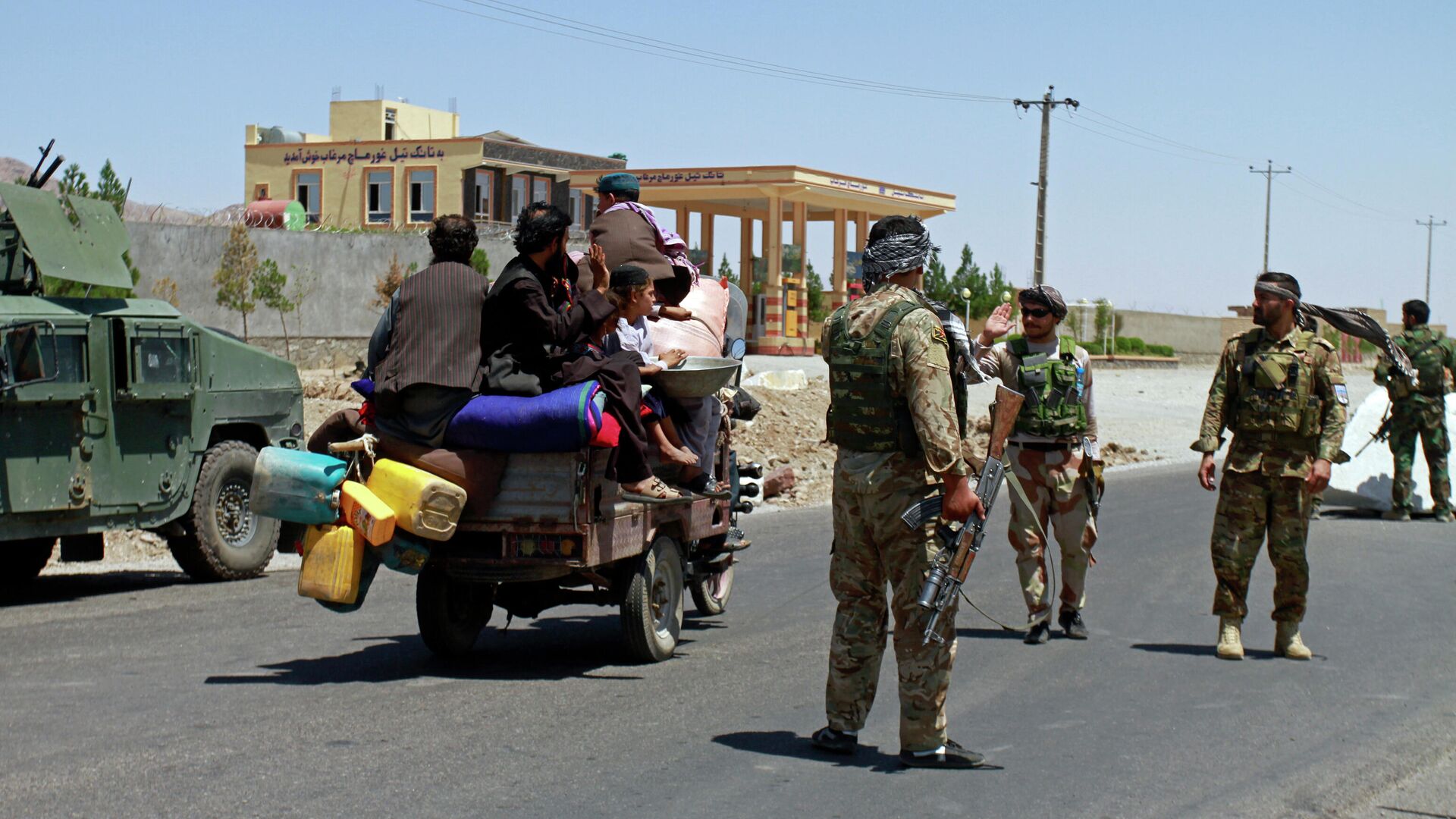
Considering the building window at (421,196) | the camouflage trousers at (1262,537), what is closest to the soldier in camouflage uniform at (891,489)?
the camouflage trousers at (1262,537)

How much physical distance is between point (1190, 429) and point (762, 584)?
2560cm

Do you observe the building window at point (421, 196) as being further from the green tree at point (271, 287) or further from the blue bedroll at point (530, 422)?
the blue bedroll at point (530, 422)

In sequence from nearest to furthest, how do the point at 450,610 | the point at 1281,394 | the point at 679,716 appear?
the point at 679,716 < the point at 450,610 < the point at 1281,394

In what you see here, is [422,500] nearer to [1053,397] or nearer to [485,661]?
[485,661]

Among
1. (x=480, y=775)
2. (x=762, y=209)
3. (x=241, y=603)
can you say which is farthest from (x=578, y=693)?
(x=762, y=209)

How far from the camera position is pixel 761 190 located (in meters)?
45.1

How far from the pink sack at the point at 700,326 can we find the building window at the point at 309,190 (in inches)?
1974

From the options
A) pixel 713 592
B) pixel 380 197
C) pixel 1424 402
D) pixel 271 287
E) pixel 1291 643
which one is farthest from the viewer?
pixel 380 197

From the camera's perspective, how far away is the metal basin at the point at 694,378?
27.1 feet

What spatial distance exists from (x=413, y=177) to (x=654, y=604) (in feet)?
161

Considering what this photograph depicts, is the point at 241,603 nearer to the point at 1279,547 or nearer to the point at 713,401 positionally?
the point at 713,401

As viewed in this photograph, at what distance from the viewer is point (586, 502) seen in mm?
7363

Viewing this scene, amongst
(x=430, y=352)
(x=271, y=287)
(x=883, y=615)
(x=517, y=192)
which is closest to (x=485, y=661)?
(x=430, y=352)

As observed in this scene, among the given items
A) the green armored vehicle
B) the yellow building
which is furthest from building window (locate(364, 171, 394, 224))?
the green armored vehicle
